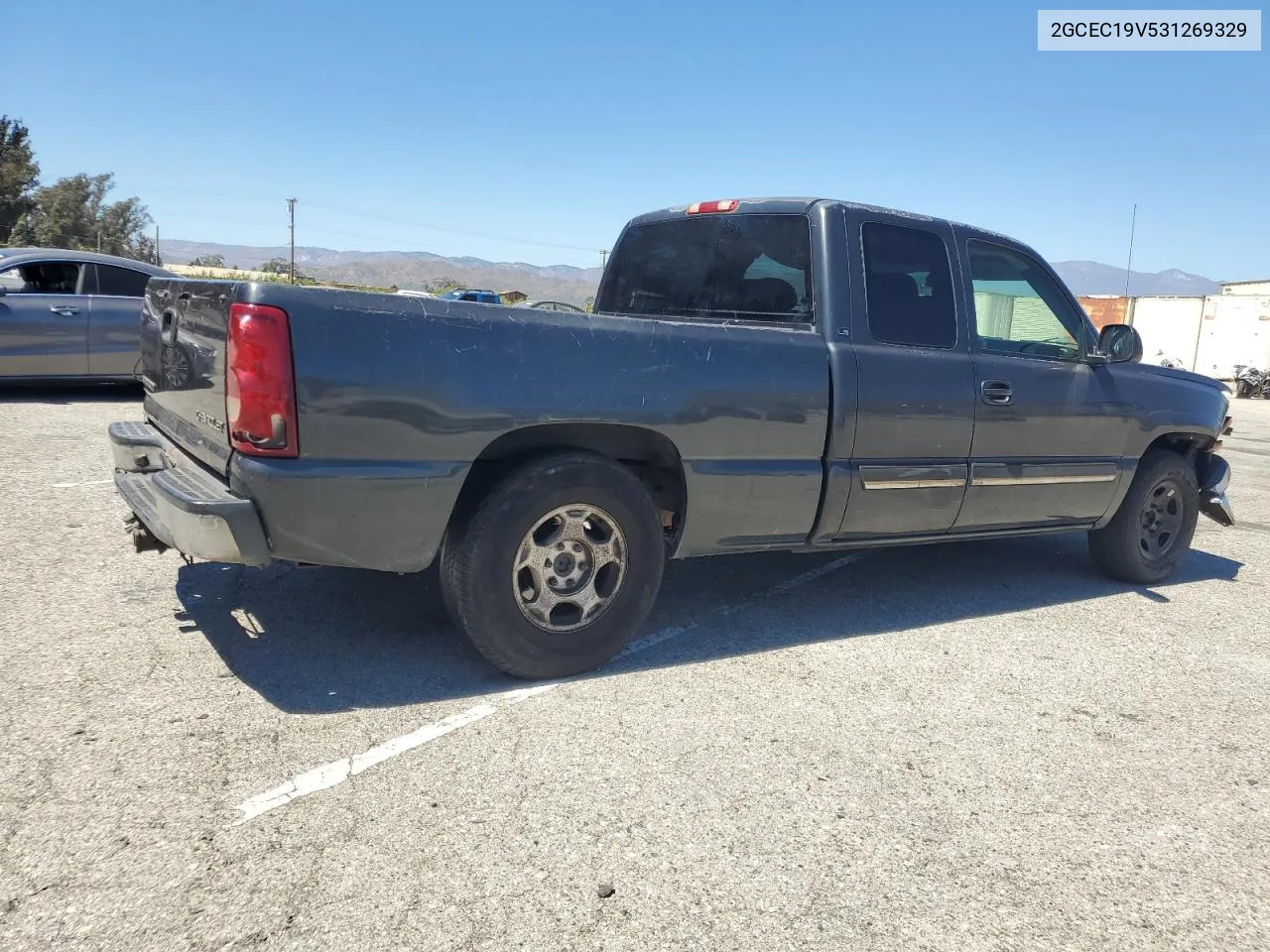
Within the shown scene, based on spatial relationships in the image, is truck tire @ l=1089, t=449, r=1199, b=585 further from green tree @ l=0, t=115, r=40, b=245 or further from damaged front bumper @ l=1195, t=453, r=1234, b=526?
green tree @ l=0, t=115, r=40, b=245

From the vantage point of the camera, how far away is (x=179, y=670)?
3465 millimetres

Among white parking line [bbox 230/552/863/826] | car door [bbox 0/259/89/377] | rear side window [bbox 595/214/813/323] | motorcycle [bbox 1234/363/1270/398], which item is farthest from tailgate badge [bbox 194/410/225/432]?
motorcycle [bbox 1234/363/1270/398]

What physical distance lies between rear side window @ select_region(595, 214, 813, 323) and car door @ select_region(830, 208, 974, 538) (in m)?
0.28

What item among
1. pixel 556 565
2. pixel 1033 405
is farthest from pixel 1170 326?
pixel 556 565

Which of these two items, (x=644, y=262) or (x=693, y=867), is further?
(x=644, y=262)

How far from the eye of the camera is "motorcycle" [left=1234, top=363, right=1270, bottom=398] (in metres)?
28.3

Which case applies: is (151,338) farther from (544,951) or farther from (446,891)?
(544,951)

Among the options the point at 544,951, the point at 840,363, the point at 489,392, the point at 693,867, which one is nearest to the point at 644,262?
the point at 840,363

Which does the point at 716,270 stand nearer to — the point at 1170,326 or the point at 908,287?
the point at 908,287

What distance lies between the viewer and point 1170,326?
36375mm

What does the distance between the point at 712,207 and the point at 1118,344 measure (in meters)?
2.39

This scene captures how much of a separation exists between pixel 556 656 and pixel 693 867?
1.26 metres

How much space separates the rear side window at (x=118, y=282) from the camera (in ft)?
31.4

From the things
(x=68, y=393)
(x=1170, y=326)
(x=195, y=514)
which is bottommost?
(x=68, y=393)
